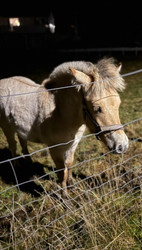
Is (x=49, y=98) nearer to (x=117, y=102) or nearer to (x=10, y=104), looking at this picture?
(x=10, y=104)

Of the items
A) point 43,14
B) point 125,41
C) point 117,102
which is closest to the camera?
point 117,102

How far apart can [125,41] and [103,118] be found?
61.3 ft

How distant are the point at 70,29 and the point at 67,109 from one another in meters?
22.9

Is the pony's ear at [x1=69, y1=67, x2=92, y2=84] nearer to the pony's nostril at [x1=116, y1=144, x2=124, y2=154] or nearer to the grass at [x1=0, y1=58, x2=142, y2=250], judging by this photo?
the grass at [x1=0, y1=58, x2=142, y2=250]

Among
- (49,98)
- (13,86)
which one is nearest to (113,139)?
(49,98)

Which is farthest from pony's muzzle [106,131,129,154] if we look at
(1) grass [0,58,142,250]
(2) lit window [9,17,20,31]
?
(2) lit window [9,17,20,31]

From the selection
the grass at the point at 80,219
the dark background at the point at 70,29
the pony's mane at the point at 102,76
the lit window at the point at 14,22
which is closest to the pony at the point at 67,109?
the pony's mane at the point at 102,76

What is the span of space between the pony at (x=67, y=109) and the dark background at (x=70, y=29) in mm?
13603

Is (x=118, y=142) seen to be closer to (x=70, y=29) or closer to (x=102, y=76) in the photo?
(x=102, y=76)

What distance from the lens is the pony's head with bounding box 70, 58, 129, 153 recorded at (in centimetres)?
211

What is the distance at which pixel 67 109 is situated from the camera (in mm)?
2703

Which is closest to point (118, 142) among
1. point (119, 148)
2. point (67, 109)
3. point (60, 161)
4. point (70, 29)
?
point (119, 148)

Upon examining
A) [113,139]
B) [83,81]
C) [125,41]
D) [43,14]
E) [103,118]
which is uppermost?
[43,14]

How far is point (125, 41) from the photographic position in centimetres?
1845
